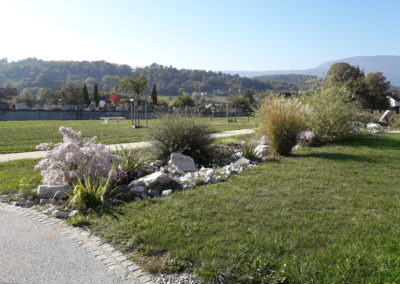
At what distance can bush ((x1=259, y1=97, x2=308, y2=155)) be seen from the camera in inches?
343

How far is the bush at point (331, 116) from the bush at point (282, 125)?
2183mm

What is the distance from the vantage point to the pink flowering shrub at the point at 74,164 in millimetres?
5707

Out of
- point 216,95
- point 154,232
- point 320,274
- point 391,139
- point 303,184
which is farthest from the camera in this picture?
point 216,95

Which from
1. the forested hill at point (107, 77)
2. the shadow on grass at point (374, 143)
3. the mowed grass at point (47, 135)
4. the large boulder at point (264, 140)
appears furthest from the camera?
the forested hill at point (107, 77)

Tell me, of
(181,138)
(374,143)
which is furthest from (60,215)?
(374,143)

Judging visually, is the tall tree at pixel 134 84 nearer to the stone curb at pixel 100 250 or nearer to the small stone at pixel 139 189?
the small stone at pixel 139 189

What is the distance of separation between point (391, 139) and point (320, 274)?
10.6 m

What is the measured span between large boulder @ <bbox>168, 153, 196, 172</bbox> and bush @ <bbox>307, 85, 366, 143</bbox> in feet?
17.0

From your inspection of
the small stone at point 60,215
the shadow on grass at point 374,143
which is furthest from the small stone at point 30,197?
the shadow on grass at point 374,143

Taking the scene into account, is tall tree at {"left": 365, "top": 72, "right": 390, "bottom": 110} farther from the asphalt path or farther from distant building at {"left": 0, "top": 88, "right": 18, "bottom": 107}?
distant building at {"left": 0, "top": 88, "right": 18, "bottom": 107}

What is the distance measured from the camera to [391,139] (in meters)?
11.9

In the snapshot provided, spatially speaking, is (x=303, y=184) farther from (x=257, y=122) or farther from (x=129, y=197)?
(x=257, y=122)

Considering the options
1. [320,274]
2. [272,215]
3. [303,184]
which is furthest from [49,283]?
[303,184]

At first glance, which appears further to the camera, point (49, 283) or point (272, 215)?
point (272, 215)
